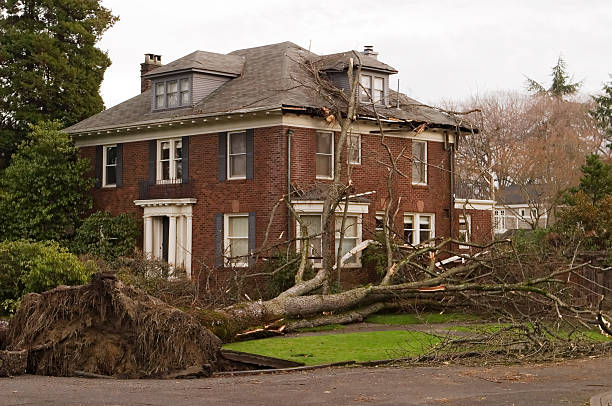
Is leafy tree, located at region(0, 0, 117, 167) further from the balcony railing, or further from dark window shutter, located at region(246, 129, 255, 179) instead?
dark window shutter, located at region(246, 129, 255, 179)

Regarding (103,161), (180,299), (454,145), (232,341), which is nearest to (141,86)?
(103,161)

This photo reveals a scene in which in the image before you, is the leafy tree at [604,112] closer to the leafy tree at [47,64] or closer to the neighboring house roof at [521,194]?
the neighboring house roof at [521,194]

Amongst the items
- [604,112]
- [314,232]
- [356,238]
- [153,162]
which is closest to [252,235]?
[314,232]

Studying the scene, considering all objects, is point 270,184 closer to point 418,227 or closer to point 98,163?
point 418,227

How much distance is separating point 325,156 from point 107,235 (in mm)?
8204

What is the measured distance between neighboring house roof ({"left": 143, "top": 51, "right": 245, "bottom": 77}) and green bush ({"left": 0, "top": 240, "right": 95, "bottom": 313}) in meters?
8.94

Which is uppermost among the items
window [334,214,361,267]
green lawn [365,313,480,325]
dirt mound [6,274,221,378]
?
window [334,214,361,267]

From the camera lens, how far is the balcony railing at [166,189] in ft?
107

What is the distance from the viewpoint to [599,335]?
22.1 m

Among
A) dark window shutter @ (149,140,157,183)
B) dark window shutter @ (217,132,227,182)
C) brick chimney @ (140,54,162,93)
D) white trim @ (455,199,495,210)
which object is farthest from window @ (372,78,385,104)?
brick chimney @ (140,54,162,93)

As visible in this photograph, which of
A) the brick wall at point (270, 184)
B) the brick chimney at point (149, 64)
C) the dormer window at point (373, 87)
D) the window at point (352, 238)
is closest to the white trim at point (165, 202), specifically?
the brick wall at point (270, 184)

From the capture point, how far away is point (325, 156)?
1228 inches

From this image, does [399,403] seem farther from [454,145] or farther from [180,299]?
[454,145]

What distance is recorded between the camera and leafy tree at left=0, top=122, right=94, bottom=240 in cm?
3422
